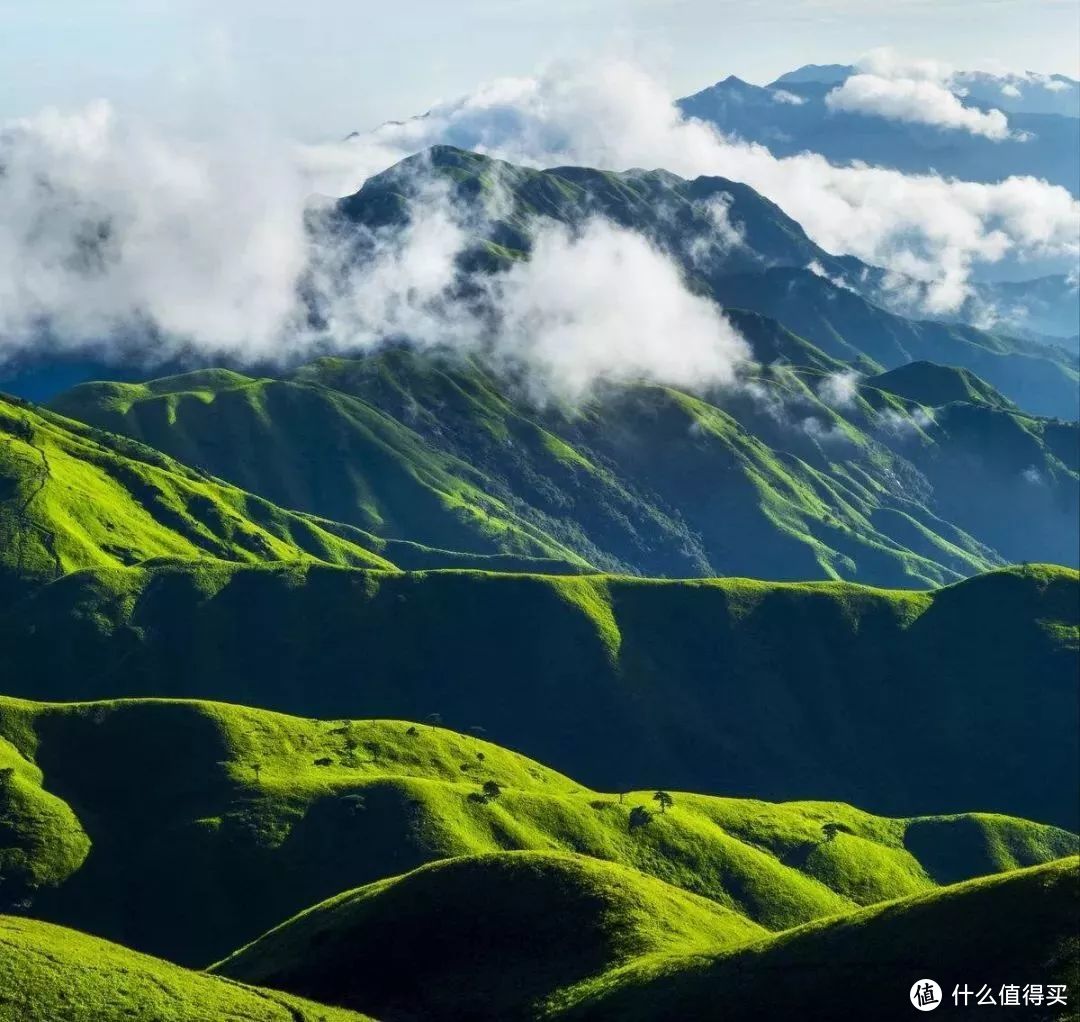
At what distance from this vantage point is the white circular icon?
122 meters

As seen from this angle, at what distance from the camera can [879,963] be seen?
133125mm

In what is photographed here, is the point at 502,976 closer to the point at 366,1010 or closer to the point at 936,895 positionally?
the point at 366,1010

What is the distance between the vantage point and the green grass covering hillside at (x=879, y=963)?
125 meters

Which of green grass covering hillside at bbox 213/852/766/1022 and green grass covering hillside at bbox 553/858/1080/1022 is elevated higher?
green grass covering hillside at bbox 553/858/1080/1022

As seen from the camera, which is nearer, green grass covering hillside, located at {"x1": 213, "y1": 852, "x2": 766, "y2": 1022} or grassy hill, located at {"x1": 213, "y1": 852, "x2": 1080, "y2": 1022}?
grassy hill, located at {"x1": 213, "y1": 852, "x2": 1080, "y2": 1022}

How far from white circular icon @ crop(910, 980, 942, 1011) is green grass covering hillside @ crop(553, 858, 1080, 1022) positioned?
90 centimetres

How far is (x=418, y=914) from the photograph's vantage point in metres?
166

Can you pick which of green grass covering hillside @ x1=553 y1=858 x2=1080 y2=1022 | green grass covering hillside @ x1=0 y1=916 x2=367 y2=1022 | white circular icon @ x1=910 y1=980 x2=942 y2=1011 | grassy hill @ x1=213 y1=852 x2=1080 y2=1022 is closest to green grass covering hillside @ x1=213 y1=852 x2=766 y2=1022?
grassy hill @ x1=213 y1=852 x2=1080 y2=1022

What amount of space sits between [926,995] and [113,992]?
82.7m

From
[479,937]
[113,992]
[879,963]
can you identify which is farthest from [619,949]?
[113,992]

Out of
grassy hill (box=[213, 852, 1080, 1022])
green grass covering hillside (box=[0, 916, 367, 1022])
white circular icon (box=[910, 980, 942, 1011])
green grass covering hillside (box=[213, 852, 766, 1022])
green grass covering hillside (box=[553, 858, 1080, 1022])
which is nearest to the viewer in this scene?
white circular icon (box=[910, 980, 942, 1011])

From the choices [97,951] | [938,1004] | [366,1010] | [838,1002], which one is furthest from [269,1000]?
[938,1004]

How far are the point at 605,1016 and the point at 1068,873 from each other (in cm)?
4981

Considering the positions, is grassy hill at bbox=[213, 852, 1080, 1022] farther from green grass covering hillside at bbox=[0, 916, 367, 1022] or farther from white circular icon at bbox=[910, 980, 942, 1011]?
green grass covering hillside at bbox=[0, 916, 367, 1022]
